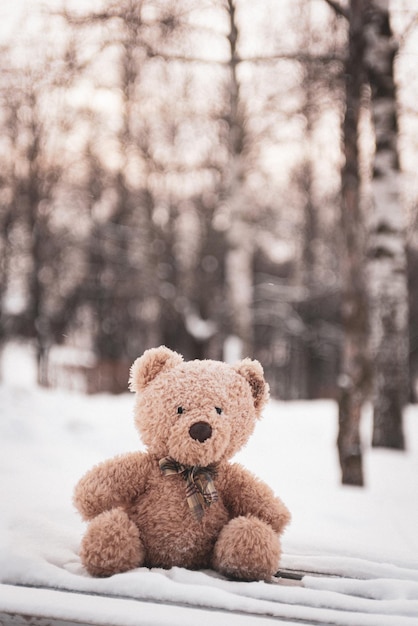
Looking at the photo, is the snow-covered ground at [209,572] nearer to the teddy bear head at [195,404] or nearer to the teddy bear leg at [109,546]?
the teddy bear leg at [109,546]

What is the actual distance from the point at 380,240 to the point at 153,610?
4410mm

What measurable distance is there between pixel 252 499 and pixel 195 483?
0.62ft

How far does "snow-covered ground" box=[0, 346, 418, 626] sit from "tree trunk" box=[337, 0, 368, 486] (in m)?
0.29

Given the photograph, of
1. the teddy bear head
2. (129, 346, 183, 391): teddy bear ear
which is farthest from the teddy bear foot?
(129, 346, 183, 391): teddy bear ear

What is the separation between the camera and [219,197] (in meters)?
15.8

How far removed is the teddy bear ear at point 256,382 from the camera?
171 centimetres

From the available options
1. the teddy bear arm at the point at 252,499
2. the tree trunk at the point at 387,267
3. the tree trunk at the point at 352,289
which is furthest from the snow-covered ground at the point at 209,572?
the tree trunk at the point at 387,267

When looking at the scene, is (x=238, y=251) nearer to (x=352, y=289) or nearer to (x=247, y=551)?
(x=352, y=289)

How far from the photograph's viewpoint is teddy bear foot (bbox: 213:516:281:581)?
4.81 ft

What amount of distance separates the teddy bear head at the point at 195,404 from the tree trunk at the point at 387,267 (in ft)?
12.4

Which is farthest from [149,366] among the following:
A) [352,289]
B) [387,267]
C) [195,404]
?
[387,267]

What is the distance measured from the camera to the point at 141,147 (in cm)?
1302

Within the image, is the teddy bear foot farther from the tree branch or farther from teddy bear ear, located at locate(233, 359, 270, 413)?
the tree branch

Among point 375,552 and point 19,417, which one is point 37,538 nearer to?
point 375,552
